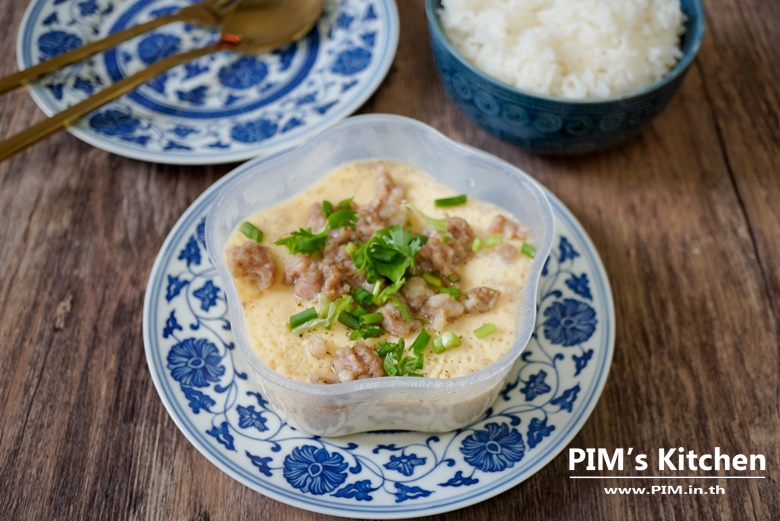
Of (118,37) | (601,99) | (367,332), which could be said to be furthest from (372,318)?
(118,37)

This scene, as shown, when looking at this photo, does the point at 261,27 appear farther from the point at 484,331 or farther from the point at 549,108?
the point at 484,331

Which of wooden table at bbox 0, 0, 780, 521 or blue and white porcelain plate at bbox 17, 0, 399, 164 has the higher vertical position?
blue and white porcelain plate at bbox 17, 0, 399, 164

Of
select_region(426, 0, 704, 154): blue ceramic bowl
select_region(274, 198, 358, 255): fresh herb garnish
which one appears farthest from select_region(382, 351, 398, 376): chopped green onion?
select_region(426, 0, 704, 154): blue ceramic bowl

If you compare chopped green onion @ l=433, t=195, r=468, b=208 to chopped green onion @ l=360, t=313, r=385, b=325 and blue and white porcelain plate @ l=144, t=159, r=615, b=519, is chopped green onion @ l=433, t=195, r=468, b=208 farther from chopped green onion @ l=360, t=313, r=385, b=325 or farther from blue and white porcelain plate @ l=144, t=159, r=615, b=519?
chopped green onion @ l=360, t=313, r=385, b=325

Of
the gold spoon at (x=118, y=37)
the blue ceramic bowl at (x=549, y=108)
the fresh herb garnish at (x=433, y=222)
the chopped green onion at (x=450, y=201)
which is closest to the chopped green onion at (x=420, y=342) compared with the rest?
the fresh herb garnish at (x=433, y=222)

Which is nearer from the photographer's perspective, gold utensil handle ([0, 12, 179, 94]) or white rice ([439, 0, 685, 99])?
white rice ([439, 0, 685, 99])

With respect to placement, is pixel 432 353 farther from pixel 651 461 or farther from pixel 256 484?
pixel 651 461
